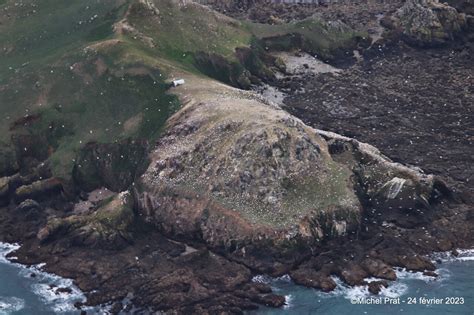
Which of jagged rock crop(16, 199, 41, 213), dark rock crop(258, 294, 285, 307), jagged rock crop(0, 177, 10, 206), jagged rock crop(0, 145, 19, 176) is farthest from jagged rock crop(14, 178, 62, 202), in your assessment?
dark rock crop(258, 294, 285, 307)

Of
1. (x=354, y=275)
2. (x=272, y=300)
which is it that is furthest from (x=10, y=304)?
(x=354, y=275)

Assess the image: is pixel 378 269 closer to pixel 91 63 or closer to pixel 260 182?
pixel 260 182

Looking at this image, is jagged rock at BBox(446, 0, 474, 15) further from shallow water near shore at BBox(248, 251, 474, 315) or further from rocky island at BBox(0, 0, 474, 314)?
shallow water near shore at BBox(248, 251, 474, 315)

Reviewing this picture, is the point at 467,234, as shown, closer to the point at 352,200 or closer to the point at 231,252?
the point at 352,200

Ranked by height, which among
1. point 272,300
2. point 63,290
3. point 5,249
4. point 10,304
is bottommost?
point 272,300

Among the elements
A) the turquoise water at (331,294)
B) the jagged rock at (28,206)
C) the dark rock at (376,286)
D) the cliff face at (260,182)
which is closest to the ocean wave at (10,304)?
the turquoise water at (331,294)

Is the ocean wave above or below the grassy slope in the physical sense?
below
